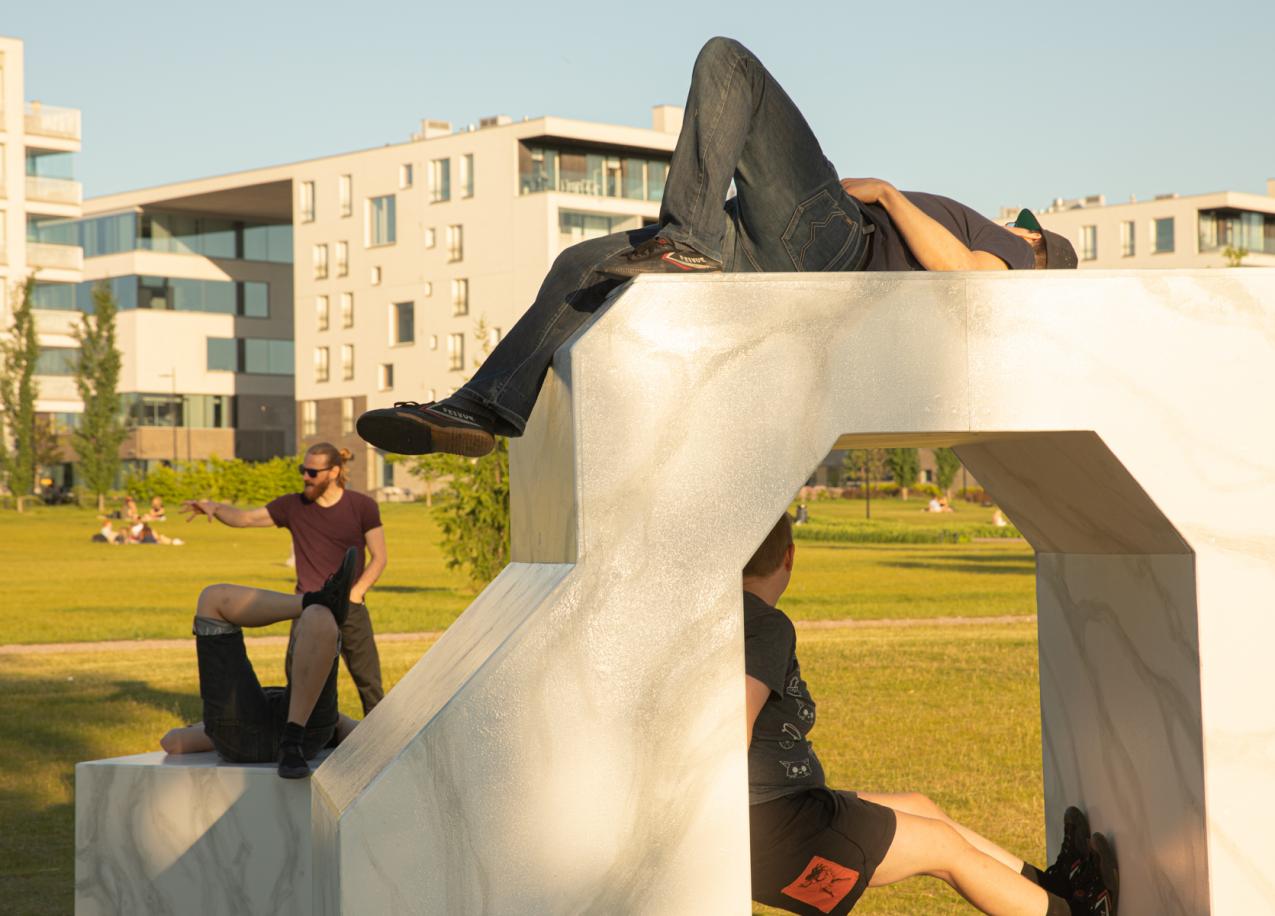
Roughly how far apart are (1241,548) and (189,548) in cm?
3431

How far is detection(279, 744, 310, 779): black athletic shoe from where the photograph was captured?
536cm

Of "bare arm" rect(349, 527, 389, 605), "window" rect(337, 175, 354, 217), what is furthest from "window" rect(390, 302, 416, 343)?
"bare arm" rect(349, 527, 389, 605)

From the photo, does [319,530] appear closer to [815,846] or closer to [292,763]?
[292,763]

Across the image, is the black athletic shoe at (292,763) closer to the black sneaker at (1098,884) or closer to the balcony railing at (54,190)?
the black sneaker at (1098,884)

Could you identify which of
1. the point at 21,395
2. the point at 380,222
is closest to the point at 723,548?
the point at 21,395

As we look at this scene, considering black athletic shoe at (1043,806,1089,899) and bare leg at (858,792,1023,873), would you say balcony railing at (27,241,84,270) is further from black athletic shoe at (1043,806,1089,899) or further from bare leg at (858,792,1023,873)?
black athletic shoe at (1043,806,1089,899)

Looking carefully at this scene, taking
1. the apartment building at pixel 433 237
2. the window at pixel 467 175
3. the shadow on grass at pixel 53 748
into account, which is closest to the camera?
the shadow on grass at pixel 53 748

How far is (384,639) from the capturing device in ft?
56.5

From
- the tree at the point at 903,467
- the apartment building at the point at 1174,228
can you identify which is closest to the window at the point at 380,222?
the tree at the point at 903,467

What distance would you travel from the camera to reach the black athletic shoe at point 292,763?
536 centimetres

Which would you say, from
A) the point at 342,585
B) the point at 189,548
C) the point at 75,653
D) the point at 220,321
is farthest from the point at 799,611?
the point at 220,321

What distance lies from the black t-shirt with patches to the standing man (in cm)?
561

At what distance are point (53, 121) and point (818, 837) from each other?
196ft

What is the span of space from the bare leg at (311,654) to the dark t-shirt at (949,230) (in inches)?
105
